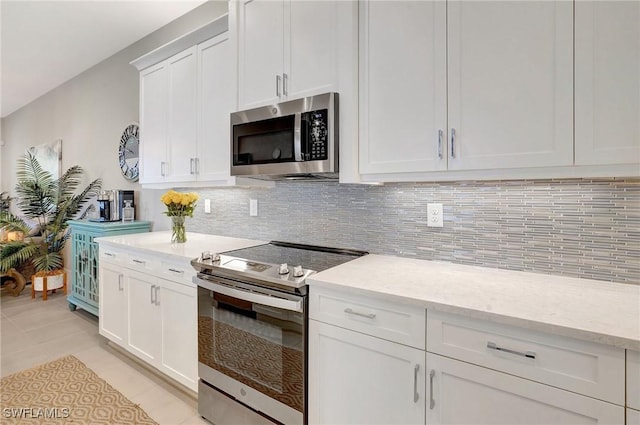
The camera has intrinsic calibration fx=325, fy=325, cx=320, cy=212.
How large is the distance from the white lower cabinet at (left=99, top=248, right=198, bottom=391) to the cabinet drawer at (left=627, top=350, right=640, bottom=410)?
73.6 inches

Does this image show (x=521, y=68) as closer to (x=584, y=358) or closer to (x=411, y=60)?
(x=411, y=60)

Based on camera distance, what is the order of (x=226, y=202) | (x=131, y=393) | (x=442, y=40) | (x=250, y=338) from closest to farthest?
(x=442, y=40)
(x=250, y=338)
(x=131, y=393)
(x=226, y=202)

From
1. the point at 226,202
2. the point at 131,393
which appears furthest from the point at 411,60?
the point at 131,393

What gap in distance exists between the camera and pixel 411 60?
1.45 metres

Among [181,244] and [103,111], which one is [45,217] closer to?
[103,111]

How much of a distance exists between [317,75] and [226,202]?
4.50 ft

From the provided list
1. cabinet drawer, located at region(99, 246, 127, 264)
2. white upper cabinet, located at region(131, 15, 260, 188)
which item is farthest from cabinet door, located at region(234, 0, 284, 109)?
cabinet drawer, located at region(99, 246, 127, 264)

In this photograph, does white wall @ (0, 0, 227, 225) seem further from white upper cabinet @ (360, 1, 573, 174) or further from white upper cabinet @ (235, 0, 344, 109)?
white upper cabinet @ (360, 1, 573, 174)

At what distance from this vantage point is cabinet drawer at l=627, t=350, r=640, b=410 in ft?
2.78

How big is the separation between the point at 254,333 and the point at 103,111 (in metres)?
3.66

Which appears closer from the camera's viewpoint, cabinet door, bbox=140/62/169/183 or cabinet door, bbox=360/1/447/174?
cabinet door, bbox=360/1/447/174

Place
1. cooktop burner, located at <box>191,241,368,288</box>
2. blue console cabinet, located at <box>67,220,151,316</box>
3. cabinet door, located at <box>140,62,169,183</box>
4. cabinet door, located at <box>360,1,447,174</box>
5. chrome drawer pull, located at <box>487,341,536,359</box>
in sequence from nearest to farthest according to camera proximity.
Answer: chrome drawer pull, located at <box>487,341,536,359</box>, cabinet door, located at <box>360,1,447,174</box>, cooktop burner, located at <box>191,241,368,288</box>, cabinet door, located at <box>140,62,169,183</box>, blue console cabinet, located at <box>67,220,151,316</box>

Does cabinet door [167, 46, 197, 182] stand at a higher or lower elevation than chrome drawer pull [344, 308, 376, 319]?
higher

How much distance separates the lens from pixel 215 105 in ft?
7.41
